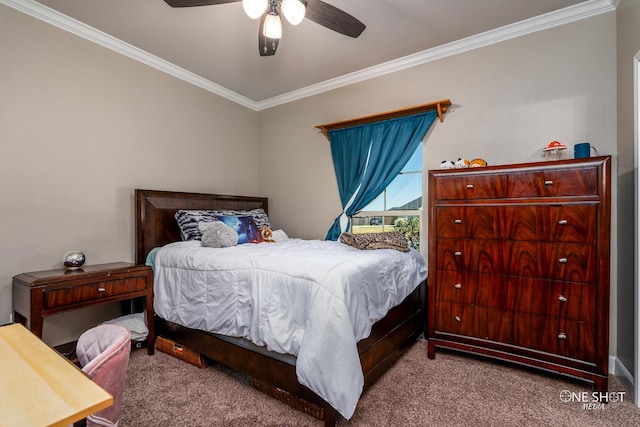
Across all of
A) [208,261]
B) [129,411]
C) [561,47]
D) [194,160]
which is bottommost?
[129,411]

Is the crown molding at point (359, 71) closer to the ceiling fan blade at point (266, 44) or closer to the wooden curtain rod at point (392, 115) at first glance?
the wooden curtain rod at point (392, 115)

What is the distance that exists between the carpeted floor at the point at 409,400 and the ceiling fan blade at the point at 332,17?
2294 mm

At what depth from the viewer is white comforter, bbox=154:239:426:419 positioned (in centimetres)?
155

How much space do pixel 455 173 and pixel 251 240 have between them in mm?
1896

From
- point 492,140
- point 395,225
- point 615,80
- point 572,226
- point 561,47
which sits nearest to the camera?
point 572,226

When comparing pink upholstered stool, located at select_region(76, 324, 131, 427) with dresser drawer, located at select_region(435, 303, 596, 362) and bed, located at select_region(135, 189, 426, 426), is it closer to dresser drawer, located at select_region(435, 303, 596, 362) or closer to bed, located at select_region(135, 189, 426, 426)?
bed, located at select_region(135, 189, 426, 426)

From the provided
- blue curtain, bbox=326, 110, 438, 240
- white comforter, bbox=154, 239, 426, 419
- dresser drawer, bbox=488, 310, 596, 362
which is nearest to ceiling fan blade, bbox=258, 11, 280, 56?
white comforter, bbox=154, 239, 426, 419

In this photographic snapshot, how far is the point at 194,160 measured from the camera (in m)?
3.46

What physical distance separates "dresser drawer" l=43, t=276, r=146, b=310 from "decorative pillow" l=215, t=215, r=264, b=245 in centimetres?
84

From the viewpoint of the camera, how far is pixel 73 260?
7.66 ft

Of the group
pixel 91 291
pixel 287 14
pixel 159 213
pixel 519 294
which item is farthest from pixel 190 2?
pixel 519 294

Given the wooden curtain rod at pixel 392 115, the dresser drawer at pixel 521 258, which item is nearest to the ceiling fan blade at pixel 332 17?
the wooden curtain rod at pixel 392 115

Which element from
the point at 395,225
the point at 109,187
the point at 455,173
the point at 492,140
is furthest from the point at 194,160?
the point at 492,140

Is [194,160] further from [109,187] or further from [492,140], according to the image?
[492,140]
